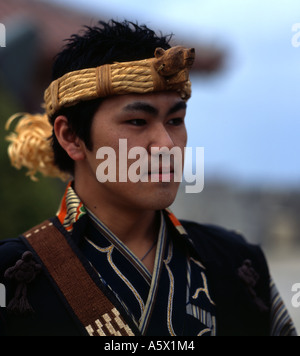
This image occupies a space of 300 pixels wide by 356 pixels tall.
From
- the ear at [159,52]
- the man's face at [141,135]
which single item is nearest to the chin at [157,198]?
the man's face at [141,135]

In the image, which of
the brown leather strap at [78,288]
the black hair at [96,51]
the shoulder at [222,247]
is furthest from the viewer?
the shoulder at [222,247]

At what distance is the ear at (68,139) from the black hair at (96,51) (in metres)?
0.03

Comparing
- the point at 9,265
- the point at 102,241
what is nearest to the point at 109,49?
the point at 102,241

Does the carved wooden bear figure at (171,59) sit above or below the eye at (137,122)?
above

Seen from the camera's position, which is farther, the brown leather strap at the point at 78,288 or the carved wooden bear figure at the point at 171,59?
the carved wooden bear figure at the point at 171,59

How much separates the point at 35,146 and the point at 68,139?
34 cm

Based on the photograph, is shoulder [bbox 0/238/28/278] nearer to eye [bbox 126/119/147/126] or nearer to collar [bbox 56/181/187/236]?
collar [bbox 56/181/187/236]

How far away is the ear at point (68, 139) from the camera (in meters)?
2.22

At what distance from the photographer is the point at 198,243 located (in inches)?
95.6

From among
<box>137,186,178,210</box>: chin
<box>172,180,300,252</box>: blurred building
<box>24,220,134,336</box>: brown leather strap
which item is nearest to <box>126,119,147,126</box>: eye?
<box>137,186,178,210</box>: chin

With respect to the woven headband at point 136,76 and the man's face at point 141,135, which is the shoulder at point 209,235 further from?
the woven headband at point 136,76

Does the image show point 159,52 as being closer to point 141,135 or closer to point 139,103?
point 139,103
